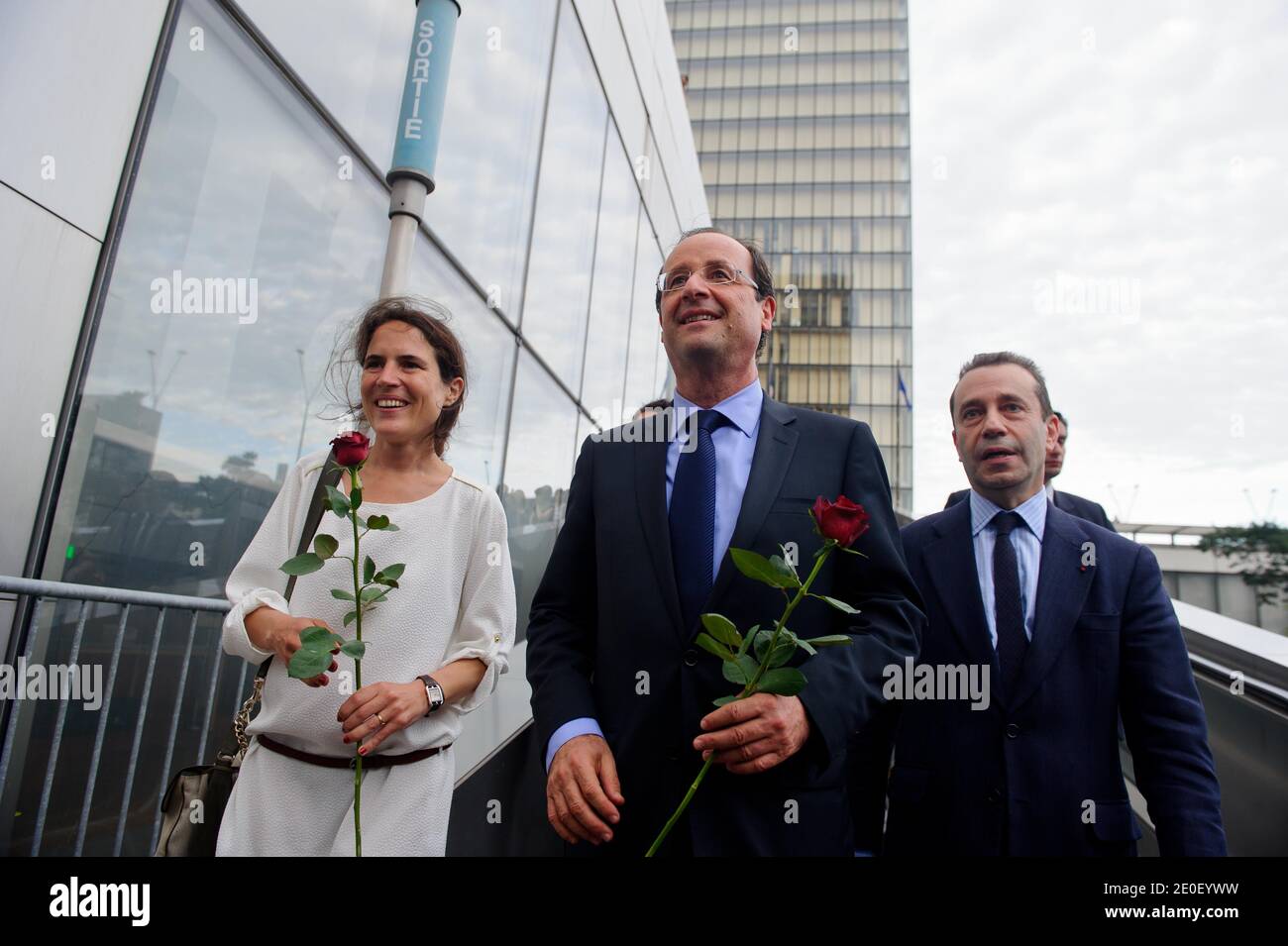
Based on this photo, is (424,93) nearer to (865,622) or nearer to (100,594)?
(100,594)

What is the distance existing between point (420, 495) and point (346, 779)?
0.57 metres

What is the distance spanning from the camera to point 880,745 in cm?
177

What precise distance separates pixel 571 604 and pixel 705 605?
1.25ft

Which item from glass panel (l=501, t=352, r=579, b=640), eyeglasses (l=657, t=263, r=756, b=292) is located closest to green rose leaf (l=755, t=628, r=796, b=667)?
eyeglasses (l=657, t=263, r=756, b=292)

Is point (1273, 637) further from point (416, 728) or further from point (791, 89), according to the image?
point (791, 89)

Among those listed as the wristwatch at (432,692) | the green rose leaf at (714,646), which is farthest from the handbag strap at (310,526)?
the green rose leaf at (714,646)

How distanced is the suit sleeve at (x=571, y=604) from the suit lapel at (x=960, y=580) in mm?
1011

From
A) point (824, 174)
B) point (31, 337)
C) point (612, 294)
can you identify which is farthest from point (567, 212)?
point (824, 174)

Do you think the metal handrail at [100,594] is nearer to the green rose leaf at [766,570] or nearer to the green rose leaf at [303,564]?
the green rose leaf at [303,564]

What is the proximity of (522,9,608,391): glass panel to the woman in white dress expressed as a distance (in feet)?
15.7

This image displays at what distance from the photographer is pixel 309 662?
86cm

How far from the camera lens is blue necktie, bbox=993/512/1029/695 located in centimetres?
180

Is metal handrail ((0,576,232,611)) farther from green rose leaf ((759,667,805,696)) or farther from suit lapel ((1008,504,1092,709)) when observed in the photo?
suit lapel ((1008,504,1092,709))
